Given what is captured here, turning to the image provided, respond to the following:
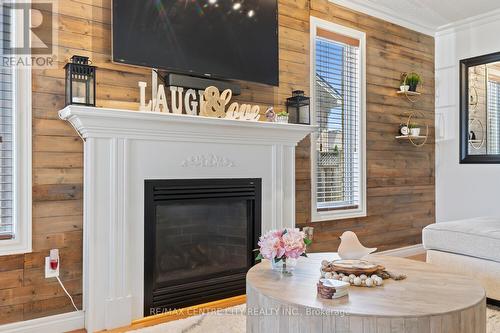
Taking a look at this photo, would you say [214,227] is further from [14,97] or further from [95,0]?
[95,0]

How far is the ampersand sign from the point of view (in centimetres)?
293

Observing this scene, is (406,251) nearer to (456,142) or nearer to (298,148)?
(456,142)

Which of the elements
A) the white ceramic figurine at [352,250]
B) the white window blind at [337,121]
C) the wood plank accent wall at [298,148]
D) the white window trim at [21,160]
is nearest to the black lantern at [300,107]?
the wood plank accent wall at [298,148]

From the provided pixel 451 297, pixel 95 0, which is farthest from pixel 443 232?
pixel 95 0

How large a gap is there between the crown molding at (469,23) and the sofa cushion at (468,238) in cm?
242

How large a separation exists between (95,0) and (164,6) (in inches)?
18.1

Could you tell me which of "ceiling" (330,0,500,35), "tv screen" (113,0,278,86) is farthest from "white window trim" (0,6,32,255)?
"ceiling" (330,0,500,35)

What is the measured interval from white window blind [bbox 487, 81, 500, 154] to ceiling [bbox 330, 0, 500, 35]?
84cm

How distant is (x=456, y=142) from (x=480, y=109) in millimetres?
451

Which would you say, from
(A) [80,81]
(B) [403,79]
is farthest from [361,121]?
(A) [80,81]

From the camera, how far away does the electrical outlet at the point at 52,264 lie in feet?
7.91

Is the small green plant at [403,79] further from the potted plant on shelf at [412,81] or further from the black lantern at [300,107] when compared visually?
the black lantern at [300,107]

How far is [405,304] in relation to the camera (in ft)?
5.03

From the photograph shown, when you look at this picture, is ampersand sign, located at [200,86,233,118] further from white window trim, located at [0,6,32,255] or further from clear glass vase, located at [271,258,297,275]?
clear glass vase, located at [271,258,297,275]
